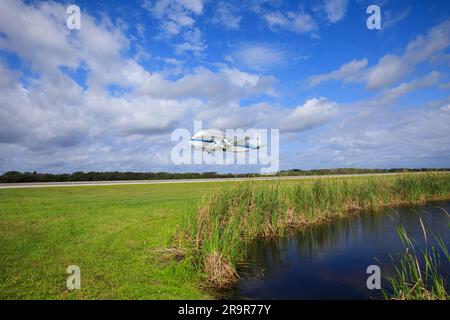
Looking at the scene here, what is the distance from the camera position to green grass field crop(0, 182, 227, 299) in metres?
7.04

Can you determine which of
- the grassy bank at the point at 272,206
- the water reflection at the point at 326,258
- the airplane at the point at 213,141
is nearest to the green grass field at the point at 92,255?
the grassy bank at the point at 272,206

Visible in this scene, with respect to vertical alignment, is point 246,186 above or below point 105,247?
above

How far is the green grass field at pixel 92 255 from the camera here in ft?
23.1

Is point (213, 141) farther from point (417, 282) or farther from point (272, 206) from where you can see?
point (417, 282)

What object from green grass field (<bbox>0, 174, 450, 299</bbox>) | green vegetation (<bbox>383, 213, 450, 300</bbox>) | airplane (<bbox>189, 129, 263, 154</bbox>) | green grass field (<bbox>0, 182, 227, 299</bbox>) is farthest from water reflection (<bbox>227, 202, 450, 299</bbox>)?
airplane (<bbox>189, 129, 263, 154</bbox>)

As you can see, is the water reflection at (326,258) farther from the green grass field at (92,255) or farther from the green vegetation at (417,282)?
the green grass field at (92,255)

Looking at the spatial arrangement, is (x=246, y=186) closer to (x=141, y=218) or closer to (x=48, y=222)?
(x=141, y=218)

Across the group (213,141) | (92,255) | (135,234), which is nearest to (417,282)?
(92,255)

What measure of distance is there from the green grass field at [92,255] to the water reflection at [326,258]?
2.14 m

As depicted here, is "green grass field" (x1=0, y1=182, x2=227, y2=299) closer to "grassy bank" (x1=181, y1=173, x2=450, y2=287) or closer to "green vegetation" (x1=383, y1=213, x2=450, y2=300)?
"grassy bank" (x1=181, y1=173, x2=450, y2=287)

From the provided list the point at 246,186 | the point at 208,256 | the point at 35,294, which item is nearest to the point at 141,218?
the point at 246,186
